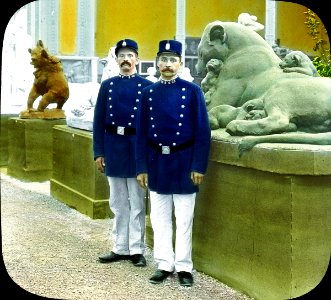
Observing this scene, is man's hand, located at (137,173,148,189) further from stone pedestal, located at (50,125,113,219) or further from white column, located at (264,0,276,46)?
stone pedestal, located at (50,125,113,219)

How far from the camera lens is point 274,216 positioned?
3037 millimetres

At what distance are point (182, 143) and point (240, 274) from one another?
0.63 m

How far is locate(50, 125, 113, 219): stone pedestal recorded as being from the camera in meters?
4.44

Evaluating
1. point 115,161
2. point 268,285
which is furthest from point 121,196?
point 268,285

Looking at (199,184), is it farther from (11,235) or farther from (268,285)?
(11,235)

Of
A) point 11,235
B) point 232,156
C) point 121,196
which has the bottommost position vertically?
point 11,235

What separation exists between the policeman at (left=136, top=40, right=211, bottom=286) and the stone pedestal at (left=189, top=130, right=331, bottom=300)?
0.14 meters

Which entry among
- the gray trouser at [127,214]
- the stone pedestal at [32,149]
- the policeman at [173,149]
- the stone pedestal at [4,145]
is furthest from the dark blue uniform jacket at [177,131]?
the stone pedestal at [4,145]

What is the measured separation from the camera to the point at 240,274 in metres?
3.26

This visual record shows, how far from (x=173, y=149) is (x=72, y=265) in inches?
30.0

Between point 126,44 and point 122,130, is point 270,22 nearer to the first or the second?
point 126,44

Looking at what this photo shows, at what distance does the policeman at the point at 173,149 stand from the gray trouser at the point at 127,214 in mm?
267

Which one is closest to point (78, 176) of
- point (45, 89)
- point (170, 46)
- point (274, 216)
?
point (45, 89)

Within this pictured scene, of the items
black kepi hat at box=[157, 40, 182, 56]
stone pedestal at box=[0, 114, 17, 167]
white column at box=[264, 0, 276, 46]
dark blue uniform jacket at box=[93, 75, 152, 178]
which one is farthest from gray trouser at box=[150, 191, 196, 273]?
stone pedestal at box=[0, 114, 17, 167]
